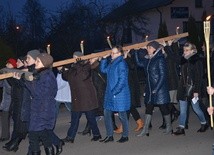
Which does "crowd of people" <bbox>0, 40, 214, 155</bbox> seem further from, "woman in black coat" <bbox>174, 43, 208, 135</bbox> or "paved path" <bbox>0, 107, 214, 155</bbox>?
"paved path" <bbox>0, 107, 214, 155</bbox>

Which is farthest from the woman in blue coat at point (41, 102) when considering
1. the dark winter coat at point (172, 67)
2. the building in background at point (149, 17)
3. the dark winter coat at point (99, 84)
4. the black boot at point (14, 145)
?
the building in background at point (149, 17)

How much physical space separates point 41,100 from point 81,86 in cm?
182

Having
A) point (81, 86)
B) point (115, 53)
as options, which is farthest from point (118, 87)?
point (81, 86)

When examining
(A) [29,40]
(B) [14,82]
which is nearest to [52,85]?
(B) [14,82]

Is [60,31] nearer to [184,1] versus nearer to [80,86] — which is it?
[184,1]

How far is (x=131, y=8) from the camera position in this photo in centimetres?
3497

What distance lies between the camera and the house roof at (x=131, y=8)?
104ft

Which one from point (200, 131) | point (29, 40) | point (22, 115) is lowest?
point (200, 131)

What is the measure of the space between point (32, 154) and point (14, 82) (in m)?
1.61

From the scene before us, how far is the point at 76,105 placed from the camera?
8688 mm

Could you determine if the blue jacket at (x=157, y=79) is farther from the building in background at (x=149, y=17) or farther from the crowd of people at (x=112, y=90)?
the building in background at (x=149, y=17)

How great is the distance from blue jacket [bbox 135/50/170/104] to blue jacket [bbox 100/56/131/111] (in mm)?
551

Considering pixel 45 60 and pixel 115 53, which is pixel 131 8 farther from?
pixel 45 60

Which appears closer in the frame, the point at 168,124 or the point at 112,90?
the point at 112,90
